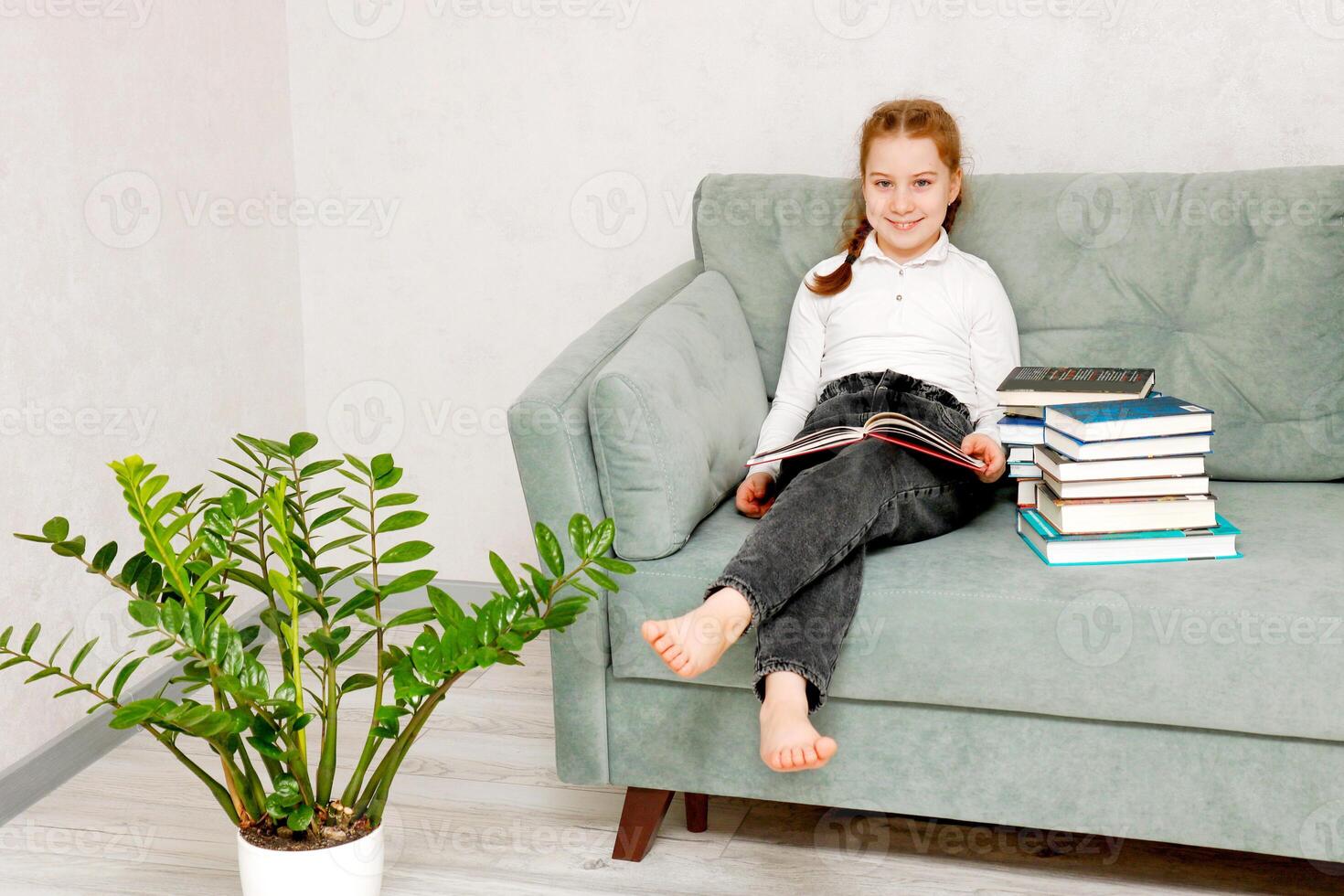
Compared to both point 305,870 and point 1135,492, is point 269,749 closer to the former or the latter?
point 305,870

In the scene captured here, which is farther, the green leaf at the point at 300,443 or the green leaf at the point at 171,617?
the green leaf at the point at 300,443

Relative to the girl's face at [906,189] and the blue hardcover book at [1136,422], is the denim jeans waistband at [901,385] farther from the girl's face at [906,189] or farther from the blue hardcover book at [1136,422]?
the blue hardcover book at [1136,422]

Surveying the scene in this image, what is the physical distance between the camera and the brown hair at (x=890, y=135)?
1.92 metres

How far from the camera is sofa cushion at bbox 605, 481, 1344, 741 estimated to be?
1379 millimetres

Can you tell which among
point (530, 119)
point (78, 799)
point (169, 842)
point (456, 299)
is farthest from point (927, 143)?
point (78, 799)

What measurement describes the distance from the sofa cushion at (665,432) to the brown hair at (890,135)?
0.26 metres

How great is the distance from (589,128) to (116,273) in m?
0.94

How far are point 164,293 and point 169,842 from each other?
99cm

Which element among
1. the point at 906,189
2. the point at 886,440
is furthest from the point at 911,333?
the point at 886,440

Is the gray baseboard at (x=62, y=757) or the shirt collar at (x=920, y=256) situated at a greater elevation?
the shirt collar at (x=920, y=256)

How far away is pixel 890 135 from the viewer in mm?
1926

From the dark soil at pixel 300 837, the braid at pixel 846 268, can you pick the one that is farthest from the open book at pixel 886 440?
the dark soil at pixel 300 837

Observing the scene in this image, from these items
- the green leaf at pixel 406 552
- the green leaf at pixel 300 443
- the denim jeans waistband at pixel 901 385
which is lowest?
the green leaf at pixel 406 552

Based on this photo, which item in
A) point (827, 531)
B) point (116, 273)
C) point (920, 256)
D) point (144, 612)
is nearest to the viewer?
point (144, 612)
